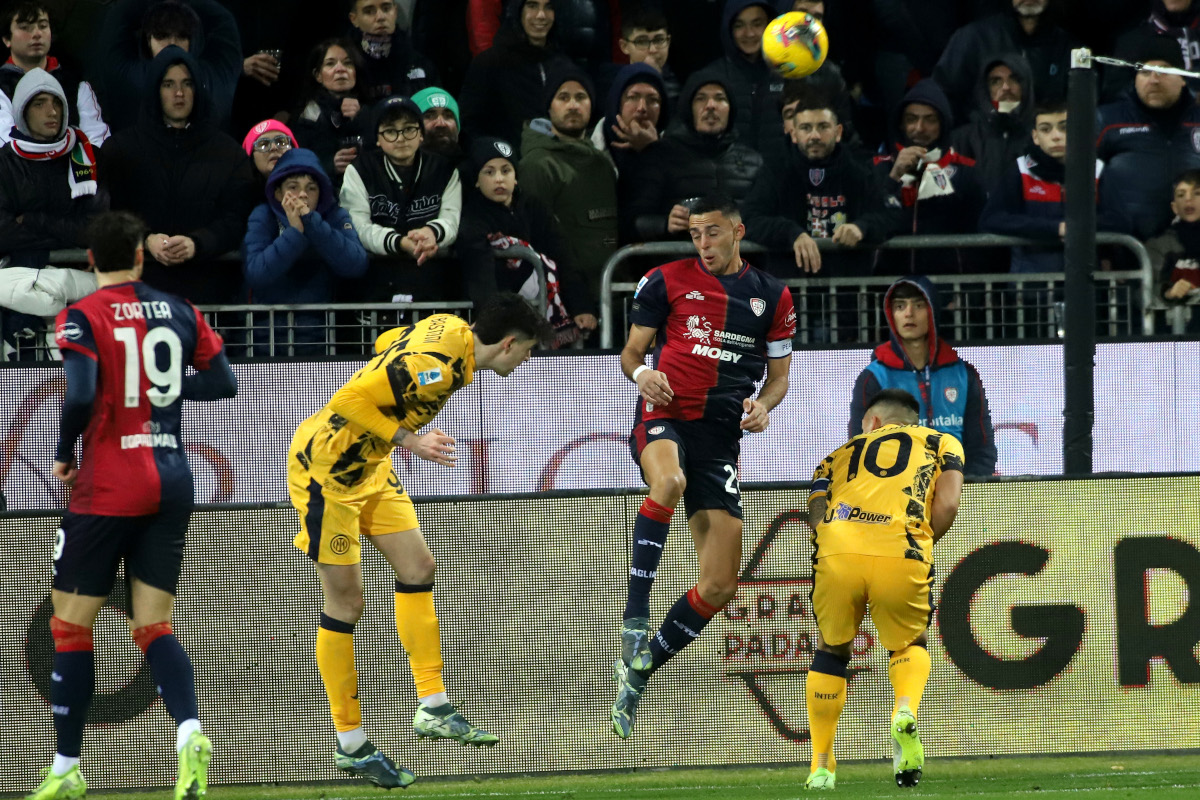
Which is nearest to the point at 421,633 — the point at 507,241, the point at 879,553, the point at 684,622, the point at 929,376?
the point at 684,622

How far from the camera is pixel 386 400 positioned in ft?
25.3

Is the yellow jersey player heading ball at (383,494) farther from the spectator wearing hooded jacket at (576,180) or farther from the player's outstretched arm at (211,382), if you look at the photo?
the spectator wearing hooded jacket at (576,180)

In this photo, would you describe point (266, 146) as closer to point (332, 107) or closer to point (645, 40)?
point (332, 107)

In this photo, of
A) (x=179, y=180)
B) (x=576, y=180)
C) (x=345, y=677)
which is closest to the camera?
(x=345, y=677)

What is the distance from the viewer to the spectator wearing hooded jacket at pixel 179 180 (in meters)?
9.73

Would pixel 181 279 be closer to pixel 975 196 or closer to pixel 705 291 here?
pixel 705 291

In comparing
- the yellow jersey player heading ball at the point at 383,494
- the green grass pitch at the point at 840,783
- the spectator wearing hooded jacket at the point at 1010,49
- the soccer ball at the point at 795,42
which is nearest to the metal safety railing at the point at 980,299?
the soccer ball at the point at 795,42

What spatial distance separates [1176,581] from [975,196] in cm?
338

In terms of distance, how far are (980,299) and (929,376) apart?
4.71 ft

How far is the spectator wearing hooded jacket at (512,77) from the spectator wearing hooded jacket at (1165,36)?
4102 mm

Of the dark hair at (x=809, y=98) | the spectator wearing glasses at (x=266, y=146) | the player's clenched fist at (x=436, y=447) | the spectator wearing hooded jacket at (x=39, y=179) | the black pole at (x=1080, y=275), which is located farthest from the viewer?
the dark hair at (x=809, y=98)

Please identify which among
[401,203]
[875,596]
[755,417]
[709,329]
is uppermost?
[401,203]

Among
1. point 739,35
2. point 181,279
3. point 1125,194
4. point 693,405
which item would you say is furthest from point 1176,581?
point 181,279

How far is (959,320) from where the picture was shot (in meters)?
10.4
